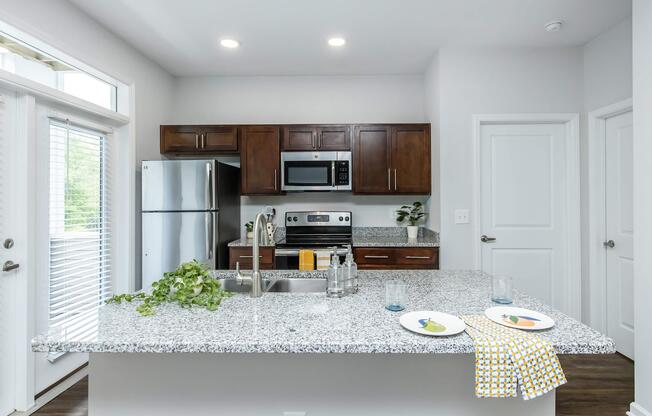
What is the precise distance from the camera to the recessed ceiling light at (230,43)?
2990mm

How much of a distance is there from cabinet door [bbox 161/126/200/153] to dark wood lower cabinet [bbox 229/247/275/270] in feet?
3.81

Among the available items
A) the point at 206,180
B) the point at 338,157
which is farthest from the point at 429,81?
the point at 206,180

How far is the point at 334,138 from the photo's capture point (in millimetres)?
3479

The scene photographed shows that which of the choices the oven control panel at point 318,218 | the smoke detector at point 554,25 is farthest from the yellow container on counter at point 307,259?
the smoke detector at point 554,25

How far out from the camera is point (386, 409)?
1243 mm

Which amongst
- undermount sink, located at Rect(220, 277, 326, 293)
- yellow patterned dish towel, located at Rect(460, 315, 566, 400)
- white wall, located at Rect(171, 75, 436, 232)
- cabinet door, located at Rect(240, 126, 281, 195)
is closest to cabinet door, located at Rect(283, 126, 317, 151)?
cabinet door, located at Rect(240, 126, 281, 195)

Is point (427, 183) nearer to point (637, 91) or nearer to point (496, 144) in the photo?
point (496, 144)

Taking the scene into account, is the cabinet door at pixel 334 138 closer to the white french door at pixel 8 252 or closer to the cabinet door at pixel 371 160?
the cabinet door at pixel 371 160

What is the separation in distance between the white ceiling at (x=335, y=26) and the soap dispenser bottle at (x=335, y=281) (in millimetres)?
1945

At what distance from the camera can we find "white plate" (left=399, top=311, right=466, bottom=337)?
106 cm

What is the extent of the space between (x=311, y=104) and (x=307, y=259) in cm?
179

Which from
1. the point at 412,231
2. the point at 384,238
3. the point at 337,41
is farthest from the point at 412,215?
the point at 337,41

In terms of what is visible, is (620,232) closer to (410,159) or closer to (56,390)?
(410,159)

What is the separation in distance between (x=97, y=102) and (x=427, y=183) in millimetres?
3015
